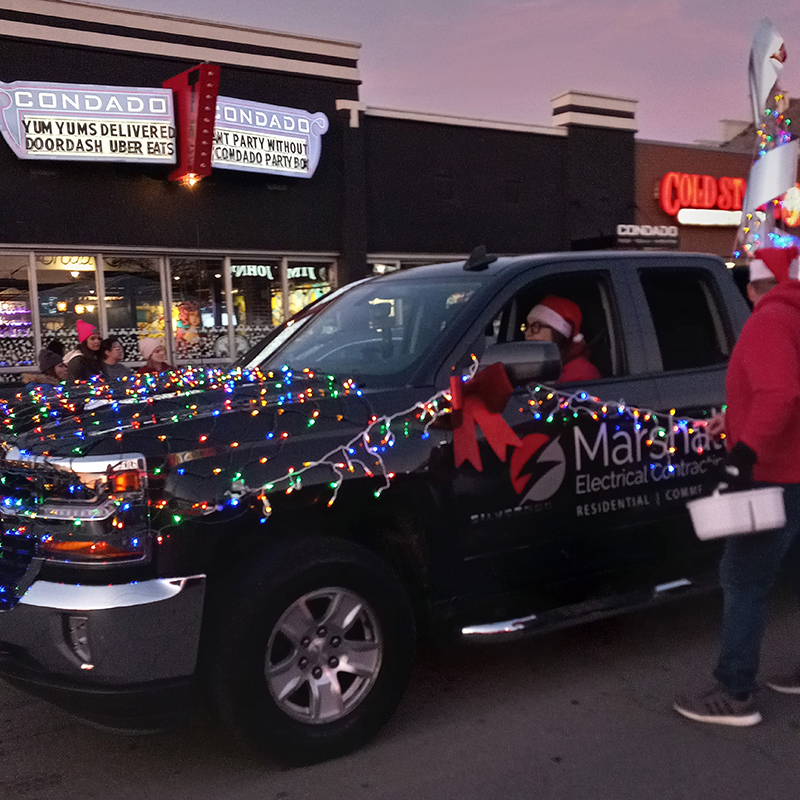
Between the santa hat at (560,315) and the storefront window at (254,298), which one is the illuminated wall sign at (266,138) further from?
the santa hat at (560,315)

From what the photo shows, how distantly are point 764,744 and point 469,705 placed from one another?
3.90ft

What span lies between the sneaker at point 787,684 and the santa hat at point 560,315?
1.81 meters

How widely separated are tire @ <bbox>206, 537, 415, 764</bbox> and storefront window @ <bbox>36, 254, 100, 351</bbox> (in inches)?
416

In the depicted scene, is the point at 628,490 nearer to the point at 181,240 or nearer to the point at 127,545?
the point at 127,545

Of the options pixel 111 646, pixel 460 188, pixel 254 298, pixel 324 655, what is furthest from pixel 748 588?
pixel 460 188

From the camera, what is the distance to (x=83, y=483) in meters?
2.88

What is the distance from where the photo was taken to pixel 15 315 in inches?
488

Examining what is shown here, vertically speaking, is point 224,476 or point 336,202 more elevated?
point 336,202

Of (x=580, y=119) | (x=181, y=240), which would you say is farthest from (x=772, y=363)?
(x=580, y=119)

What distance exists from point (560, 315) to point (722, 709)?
6.41 ft

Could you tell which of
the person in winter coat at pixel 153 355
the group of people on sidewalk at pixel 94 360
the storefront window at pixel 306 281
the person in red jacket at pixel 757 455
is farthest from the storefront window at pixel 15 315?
the person in red jacket at pixel 757 455

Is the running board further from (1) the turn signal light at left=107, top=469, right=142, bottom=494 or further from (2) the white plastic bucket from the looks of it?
(1) the turn signal light at left=107, top=469, right=142, bottom=494

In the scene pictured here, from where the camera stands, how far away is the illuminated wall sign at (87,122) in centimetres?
1187

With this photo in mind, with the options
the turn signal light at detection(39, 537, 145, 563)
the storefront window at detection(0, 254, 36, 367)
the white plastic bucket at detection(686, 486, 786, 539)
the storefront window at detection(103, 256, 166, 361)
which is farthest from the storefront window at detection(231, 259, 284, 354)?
the white plastic bucket at detection(686, 486, 786, 539)
